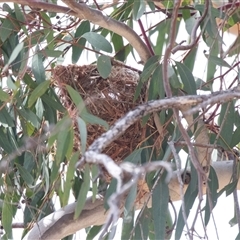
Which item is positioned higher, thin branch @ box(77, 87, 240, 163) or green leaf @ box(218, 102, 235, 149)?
thin branch @ box(77, 87, 240, 163)

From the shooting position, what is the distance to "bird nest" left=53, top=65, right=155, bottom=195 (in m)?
1.58

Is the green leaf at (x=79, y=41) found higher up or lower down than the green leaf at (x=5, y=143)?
higher up

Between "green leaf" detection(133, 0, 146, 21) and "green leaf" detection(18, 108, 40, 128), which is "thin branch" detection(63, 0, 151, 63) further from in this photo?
"green leaf" detection(18, 108, 40, 128)

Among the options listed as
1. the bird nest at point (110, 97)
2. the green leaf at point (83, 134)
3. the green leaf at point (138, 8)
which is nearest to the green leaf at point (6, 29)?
the bird nest at point (110, 97)

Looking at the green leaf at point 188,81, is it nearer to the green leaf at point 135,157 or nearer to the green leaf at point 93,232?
the green leaf at point 135,157

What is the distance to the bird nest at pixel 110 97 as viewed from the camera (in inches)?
62.3

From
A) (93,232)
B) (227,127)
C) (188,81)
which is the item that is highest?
(188,81)

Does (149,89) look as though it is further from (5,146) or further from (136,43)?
(5,146)

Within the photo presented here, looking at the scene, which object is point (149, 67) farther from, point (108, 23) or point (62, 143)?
point (62, 143)

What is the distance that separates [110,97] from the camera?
1.58 meters

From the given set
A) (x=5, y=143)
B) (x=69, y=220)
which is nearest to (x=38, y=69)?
(x=5, y=143)

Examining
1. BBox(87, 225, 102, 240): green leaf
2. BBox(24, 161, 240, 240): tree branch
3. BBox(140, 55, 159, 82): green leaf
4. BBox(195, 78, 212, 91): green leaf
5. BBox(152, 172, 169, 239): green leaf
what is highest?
BBox(140, 55, 159, 82): green leaf

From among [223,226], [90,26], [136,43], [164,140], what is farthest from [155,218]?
[223,226]

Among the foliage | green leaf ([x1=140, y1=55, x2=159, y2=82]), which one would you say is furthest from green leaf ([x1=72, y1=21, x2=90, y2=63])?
green leaf ([x1=140, y1=55, x2=159, y2=82])
